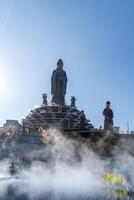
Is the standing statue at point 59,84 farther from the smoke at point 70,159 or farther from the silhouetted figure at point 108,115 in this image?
the smoke at point 70,159

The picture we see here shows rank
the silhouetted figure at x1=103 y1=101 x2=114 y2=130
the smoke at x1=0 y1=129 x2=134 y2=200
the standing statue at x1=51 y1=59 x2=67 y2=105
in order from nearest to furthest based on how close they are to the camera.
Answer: the smoke at x1=0 y1=129 x2=134 y2=200, the silhouetted figure at x1=103 y1=101 x2=114 y2=130, the standing statue at x1=51 y1=59 x2=67 y2=105

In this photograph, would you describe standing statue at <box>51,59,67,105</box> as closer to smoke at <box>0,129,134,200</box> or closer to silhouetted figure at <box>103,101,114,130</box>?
silhouetted figure at <box>103,101,114,130</box>

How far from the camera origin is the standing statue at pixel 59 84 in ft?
178

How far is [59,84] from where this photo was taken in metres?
54.5

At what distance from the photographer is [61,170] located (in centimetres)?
3198

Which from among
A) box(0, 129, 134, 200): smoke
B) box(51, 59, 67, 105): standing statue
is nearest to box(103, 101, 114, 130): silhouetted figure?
box(0, 129, 134, 200): smoke

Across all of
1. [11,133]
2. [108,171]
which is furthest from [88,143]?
[11,133]

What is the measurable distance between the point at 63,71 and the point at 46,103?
4.76 metres

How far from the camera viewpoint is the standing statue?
5412 centimetres

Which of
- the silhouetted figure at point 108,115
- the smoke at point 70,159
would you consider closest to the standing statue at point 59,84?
the silhouetted figure at point 108,115

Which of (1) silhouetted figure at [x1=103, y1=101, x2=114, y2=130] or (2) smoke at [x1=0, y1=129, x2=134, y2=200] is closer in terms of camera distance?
(2) smoke at [x1=0, y1=129, x2=134, y2=200]

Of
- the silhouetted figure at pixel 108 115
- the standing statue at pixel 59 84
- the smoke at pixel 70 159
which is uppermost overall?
the standing statue at pixel 59 84

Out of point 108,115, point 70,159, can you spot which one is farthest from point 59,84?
point 70,159

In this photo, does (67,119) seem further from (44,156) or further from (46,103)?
(44,156)
